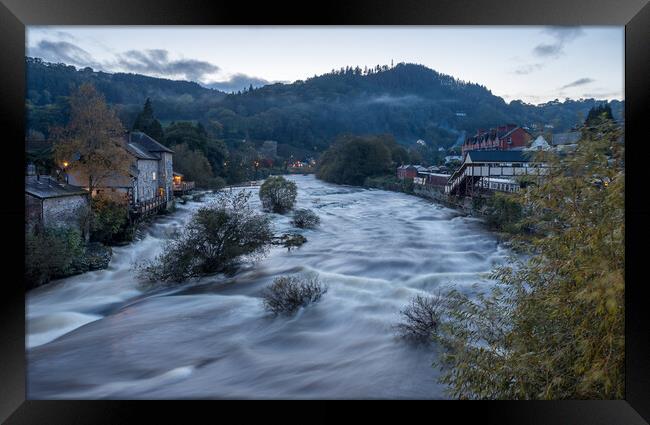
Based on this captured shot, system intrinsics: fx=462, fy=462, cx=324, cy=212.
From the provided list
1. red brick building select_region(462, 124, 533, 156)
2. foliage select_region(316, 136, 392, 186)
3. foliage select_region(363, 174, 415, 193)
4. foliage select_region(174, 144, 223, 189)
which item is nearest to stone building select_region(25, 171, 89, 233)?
foliage select_region(174, 144, 223, 189)

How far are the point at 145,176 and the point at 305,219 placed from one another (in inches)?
62.3

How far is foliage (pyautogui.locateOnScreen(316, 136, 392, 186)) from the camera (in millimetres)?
4543

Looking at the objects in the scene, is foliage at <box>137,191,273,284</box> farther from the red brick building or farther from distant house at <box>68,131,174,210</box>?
the red brick building

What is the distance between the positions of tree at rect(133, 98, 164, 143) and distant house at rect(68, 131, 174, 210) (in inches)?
2.0

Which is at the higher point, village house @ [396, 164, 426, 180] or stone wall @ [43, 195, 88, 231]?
village house @ [396, 164, 426, 180]

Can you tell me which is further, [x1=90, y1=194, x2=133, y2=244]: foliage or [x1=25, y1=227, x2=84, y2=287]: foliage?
[x1=90, y1=194, x2=133, y2=244]: foliage

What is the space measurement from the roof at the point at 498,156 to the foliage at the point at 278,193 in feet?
5.69

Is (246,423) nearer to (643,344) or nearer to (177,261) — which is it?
(177,261)

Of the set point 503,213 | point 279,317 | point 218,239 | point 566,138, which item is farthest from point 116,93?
point 566,138

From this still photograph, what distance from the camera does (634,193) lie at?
2.96 metres

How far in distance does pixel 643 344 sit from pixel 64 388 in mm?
3977

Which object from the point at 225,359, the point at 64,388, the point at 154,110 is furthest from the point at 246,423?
the point at 154,110

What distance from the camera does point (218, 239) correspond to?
4.46 meters

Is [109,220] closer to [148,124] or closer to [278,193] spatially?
[148,124]
